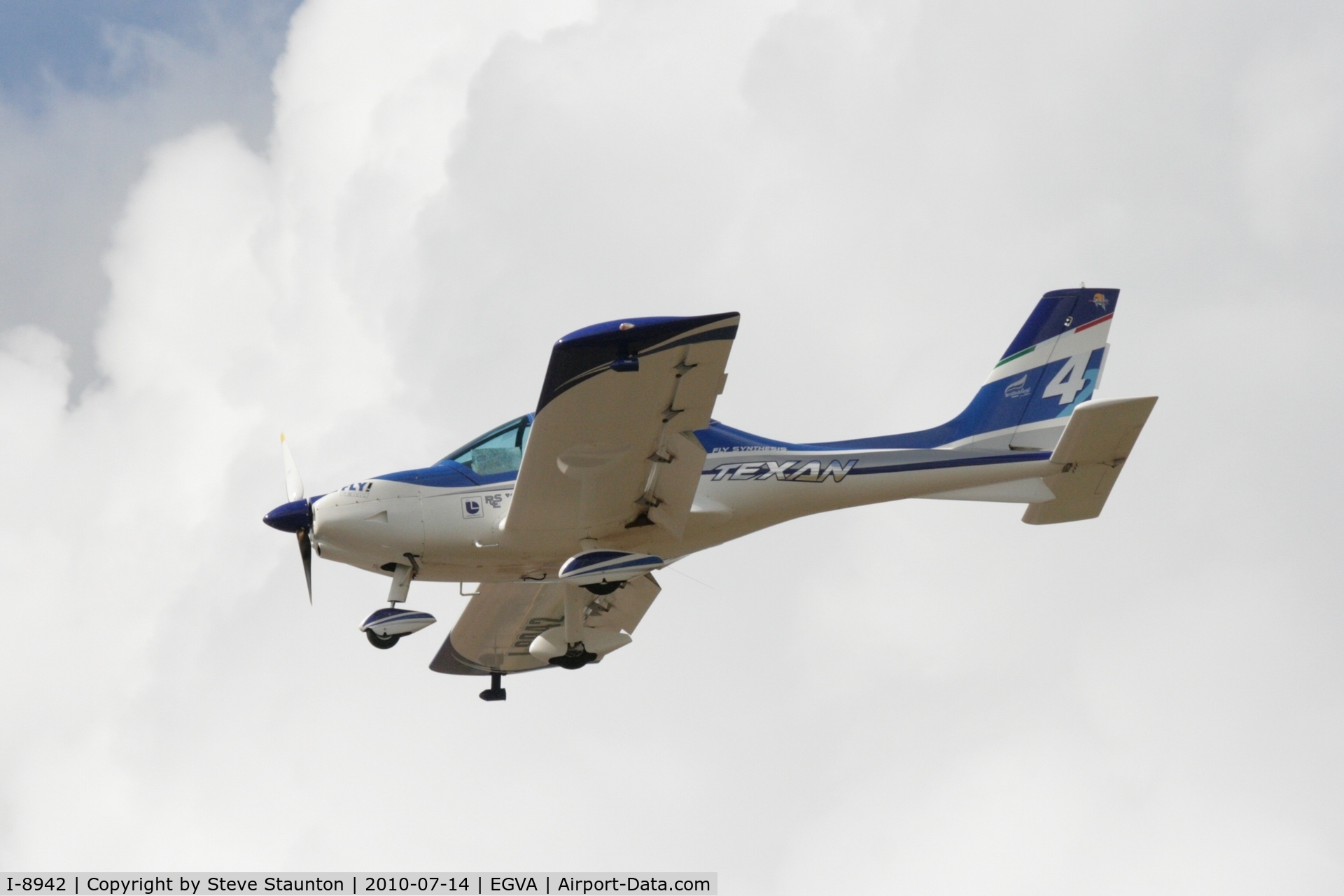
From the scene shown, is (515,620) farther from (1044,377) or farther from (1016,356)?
(1044,377)

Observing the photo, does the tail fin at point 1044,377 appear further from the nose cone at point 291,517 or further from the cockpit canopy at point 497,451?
the nose cone at point 291,517

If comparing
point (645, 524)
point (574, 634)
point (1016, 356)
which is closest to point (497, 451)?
point (645, 524)

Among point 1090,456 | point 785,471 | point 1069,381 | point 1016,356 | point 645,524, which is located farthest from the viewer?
point 1016,356

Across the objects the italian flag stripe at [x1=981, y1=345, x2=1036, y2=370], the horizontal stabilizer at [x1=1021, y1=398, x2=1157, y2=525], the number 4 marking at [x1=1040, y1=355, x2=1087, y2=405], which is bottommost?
the horizontal stabilizer at [x1=1021, y1=398, x2=1157, y2=525]

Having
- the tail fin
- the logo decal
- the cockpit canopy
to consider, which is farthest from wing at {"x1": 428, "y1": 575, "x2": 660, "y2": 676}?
the tail fin

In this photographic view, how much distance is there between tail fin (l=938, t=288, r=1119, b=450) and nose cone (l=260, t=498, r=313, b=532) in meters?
7.43

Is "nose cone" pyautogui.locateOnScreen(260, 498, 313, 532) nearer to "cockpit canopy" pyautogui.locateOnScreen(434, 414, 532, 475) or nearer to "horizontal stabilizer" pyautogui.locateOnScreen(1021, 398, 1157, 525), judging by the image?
"cockpit canopy" pyautogui.locateOnScreen(434, 414, 532, 475)

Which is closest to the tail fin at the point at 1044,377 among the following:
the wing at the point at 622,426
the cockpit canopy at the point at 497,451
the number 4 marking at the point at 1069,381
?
the number 4 marking at the point at 1069,381

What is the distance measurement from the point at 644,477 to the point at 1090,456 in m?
5.40

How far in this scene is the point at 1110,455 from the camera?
17016mm

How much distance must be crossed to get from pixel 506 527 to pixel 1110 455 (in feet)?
23.1

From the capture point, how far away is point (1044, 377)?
18.2 meters

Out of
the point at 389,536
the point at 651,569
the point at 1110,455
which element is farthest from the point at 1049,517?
the point at 389,536

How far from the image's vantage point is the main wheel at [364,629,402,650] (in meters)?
15.5
